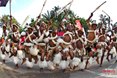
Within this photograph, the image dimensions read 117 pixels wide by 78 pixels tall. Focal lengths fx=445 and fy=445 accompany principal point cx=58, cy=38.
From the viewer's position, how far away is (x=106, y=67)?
16.6 metres

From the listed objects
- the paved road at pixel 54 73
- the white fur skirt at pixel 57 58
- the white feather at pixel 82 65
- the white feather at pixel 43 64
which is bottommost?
the paved road at pixel 54 73

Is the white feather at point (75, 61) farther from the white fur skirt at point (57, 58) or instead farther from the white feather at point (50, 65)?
the white feather at point (50, 65)

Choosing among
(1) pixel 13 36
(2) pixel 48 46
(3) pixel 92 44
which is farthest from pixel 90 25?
(1) pixel 13 36

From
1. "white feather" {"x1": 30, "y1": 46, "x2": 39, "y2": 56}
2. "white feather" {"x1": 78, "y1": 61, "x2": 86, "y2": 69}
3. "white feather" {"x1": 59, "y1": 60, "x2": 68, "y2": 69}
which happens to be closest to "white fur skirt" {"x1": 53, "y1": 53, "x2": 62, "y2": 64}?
"white feather" {"x1": 59, "y1": 60, "x2": 68, "y2": 69}

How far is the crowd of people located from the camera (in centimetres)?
1571

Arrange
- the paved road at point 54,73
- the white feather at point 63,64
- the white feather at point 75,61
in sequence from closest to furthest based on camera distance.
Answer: the paved road at point 54,73
the white feather at point 63,64
the white feather at point 75,61

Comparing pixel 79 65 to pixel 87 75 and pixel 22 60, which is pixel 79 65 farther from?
pixel 22 60

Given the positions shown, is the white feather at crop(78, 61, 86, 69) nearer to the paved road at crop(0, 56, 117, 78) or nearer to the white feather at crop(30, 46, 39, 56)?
the paved road at crop(0, 56, 117, 78)

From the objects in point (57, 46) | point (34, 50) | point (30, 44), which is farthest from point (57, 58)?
point (30, 44)

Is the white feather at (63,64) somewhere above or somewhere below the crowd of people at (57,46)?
below

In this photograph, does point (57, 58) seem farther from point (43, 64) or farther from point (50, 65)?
point (43, 64)

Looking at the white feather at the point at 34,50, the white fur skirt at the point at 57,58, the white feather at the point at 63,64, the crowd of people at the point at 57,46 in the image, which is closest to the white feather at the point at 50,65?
the crowd of people at the point at 57,46

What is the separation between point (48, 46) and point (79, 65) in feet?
4.30

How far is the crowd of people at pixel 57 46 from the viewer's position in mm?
15705
